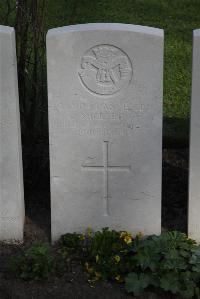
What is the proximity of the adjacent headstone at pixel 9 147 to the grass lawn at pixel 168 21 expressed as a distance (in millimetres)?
2306

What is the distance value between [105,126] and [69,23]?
407 centimetres

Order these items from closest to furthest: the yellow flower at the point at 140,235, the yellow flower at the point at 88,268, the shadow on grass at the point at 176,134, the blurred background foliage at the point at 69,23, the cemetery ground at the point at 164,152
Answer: the cemetery ground at the point at 164,152
the yellow flower at the point at 88,268
the yellow flower at the point at 140,235
the blurred background foliage at the point at 69,23
the shadow on grass at the point at 176,134

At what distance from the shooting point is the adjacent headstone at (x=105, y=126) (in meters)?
4.70

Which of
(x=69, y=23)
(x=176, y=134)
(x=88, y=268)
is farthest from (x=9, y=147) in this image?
(x=69, y=23)

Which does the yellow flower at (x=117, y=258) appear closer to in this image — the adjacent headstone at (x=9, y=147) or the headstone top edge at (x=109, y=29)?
the adjacent headstone at (x=9, y=147)

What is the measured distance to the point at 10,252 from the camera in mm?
5090

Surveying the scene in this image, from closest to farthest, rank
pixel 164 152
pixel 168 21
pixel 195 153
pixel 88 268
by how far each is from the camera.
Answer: pixel 88 268 → pixel 195 153 → pixel 164 152 → pixel 168 21

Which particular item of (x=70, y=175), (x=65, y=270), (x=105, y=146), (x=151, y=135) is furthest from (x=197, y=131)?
(x=65, y=270)

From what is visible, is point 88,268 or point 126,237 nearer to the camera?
point 88,268

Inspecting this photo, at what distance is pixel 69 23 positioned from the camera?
28.5 feet

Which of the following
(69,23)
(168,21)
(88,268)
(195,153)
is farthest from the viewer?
(168,21)

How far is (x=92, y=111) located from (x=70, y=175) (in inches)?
20.5

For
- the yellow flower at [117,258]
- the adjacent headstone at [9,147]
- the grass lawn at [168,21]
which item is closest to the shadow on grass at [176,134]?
the grass lawn at [168,21]

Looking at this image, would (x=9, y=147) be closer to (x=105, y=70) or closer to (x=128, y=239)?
(x=105, y=70)
